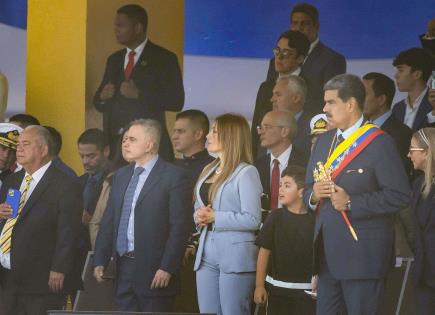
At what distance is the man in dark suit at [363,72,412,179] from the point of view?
736cm

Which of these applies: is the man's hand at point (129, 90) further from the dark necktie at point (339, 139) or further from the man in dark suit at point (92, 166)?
the dark necktie at point (339, 139)

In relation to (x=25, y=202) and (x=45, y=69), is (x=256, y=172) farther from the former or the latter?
(x=45, y=69)

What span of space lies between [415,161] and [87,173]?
104 inches

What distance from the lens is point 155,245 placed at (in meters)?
7.63

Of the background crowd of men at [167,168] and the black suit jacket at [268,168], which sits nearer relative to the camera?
the background crowd of men at [167,168]

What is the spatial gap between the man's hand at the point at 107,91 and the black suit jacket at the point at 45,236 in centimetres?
85

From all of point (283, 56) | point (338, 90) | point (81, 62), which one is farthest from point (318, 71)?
point (81, 62)

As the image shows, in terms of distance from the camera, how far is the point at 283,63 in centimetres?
796

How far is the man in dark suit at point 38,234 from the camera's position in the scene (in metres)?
7.79

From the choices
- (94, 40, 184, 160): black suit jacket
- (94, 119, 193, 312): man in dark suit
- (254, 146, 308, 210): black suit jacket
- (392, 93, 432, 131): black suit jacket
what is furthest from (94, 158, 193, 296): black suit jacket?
(392, 93, 432, 131): black suit jacket

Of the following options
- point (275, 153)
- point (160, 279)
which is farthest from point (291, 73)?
point (160, 279)

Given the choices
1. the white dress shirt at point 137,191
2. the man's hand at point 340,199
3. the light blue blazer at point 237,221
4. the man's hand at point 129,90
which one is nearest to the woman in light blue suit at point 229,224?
the light blue blazer at point 237,221

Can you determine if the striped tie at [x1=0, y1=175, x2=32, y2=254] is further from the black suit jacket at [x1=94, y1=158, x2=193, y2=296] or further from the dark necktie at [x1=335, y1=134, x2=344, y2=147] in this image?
the dark necktie at [x1=335, y1=134, x2=344, y2=147]

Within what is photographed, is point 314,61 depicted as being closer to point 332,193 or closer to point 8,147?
point 332,193
